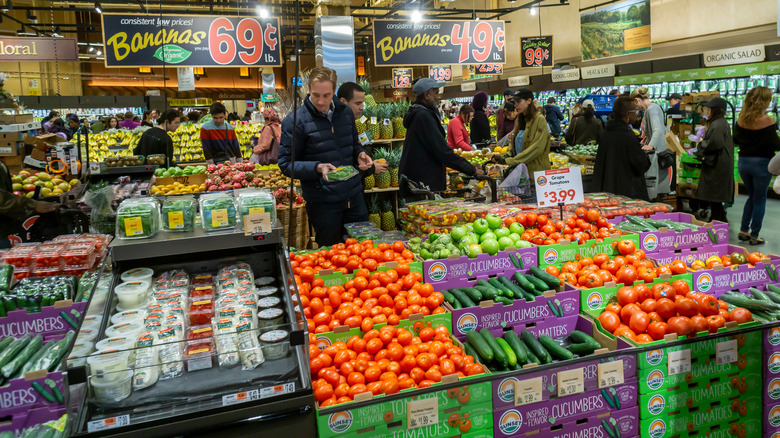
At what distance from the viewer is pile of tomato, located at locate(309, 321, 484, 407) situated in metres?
2.06

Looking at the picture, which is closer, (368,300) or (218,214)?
(218,214)

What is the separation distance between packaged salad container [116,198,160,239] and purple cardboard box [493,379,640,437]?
1.69 m

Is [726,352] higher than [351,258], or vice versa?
[351,258]

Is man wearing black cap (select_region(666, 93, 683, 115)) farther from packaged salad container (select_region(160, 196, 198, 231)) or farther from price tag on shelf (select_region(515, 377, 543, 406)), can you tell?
packaged salad container (select_region(160, 196, 198, 231))

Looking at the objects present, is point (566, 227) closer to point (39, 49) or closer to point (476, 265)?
point (476, 265)

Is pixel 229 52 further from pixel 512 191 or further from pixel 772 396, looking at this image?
pixel 772 396

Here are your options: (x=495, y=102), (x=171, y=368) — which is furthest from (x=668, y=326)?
(x=495, y=102)

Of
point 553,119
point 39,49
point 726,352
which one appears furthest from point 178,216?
point 553,119

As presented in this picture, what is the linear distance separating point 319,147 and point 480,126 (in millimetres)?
6271

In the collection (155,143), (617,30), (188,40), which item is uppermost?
(617,30)

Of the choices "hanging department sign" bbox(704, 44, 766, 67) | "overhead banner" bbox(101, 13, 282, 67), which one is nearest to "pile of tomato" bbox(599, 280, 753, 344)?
"overhead banner" bbox(101, 13, 282, 67)

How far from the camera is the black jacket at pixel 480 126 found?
990cm

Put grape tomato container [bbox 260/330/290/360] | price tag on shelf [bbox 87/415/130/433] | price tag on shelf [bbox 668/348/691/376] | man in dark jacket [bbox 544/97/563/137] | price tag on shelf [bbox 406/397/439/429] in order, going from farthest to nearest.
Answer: man in dark jacket [bbox 544/97/563/137]
price tag on shelf [bbox 668/348/691/376]
price tag on shelf [bbox 406/397/439/429]
grape tomato container [bbox 260/330/290/360]
price tag on shelf [bbox 87/415/130/433]

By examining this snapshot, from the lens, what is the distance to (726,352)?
8.11 ft
